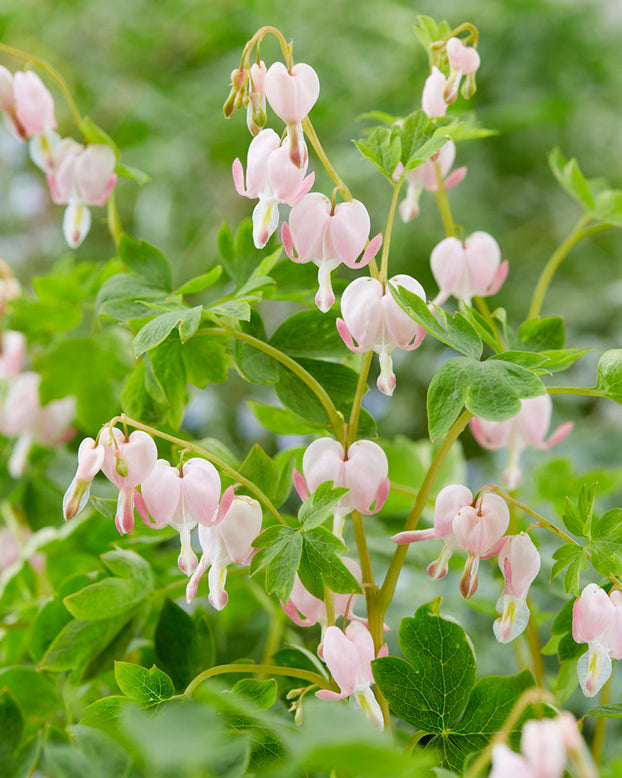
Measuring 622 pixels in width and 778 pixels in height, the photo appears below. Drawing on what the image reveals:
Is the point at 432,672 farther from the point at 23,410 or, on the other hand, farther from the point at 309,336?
the point at 23,410

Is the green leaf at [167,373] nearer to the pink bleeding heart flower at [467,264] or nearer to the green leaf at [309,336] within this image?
the green leaf at [309,336]

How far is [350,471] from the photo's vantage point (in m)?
0.53

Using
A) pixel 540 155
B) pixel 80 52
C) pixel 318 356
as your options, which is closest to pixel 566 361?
pixel 318 356

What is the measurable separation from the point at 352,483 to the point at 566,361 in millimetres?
167

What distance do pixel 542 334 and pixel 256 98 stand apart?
0.29 meters

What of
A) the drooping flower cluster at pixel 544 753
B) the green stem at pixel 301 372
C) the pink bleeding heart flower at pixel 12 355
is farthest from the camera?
the pink bleeding heart flower at pixel 12 355

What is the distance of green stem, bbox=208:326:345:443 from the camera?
58 centimetres

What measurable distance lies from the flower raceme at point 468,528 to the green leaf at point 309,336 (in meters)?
0.16

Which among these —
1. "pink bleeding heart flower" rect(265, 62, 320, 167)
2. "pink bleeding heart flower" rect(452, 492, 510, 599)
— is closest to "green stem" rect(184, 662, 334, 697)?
"pink bleeding heart flower" rect(452, 492, 510, 599)

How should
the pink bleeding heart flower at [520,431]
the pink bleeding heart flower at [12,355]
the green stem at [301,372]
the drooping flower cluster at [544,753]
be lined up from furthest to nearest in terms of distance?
1. the pink bleeding heart flower at [12,355]
2. the pink bleeding heart flower at [520,431]
3. the green stem at [301,372]
4. the drooping flower cluster at [544,753]

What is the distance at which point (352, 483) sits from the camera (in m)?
0.53

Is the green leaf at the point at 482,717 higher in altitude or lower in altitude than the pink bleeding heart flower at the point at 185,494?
lower

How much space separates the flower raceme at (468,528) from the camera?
51 centimetres

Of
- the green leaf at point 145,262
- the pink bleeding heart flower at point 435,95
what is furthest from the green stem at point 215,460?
the pink bleeding heart flower at point 435,95
